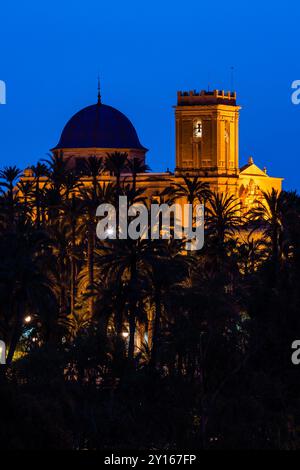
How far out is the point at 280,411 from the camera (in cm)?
7306

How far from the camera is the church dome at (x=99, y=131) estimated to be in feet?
477

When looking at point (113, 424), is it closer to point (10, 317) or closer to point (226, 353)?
point (226, 353)

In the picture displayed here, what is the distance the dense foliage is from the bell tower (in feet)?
127

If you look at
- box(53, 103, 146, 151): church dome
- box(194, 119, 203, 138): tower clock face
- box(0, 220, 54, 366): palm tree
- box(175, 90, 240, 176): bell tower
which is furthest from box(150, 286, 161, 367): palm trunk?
box(53, 103, 146, 151): church dome

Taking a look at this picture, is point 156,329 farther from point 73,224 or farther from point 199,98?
point 199,98

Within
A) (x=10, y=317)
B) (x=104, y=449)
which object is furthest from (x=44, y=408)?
(x=10, y=317)

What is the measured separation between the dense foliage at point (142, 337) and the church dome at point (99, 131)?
5027cm

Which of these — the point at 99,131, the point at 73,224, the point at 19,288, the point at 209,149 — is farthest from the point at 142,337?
the point at 99,131

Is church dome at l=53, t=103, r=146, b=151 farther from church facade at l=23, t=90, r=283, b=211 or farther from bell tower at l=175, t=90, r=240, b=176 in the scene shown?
bell tower at l=175, t=90, r=240, b=176

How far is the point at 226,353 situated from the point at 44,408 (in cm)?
1073

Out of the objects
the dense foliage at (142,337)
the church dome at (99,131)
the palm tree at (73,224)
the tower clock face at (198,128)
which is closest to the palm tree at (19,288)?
the dense foliage at (142,337)

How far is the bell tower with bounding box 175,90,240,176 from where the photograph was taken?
134 metres

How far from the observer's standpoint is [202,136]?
134 metres

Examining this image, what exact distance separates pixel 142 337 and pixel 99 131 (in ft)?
210
